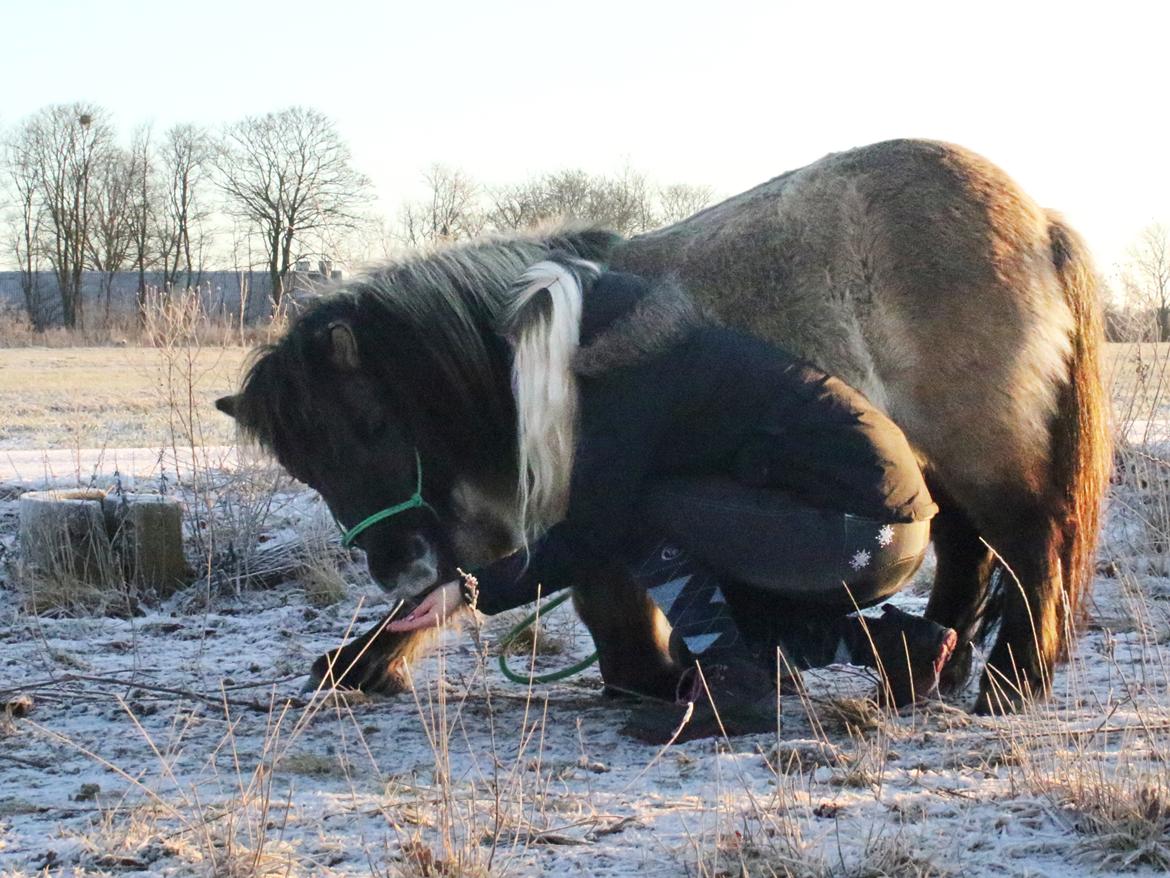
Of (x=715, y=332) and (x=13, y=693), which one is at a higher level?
(x=715, y=332)

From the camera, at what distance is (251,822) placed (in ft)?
7.55

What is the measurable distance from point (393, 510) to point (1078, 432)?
2065 millimetres

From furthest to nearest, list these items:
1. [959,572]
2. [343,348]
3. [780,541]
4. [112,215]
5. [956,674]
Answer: [112,215] → [959,572] → [956,674] → [343,348] → [780,541]

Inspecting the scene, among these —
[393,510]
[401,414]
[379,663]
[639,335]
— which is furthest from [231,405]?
[639,335]

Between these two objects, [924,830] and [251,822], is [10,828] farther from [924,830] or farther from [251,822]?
[924,830]

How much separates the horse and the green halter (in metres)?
0.01

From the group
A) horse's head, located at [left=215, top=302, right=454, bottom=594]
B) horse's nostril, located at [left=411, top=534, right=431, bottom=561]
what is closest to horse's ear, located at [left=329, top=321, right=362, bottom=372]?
horse's head, located at [left=215, top=302, right=454, bottom=594]

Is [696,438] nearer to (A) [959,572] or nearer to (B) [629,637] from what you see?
(B) [629,637]

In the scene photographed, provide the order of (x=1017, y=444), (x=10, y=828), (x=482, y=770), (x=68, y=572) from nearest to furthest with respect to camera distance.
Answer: (x=10, y=828), (x=482, y=770), (x=1017, y=444), (x=68, y=572)

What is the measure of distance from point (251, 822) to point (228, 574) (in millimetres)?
3368

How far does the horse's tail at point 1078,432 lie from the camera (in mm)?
3592

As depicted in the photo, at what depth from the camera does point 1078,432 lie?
11.8 feet

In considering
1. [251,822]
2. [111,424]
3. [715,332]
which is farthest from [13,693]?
[111,424]

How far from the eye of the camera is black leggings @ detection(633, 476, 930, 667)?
3.12 meters
